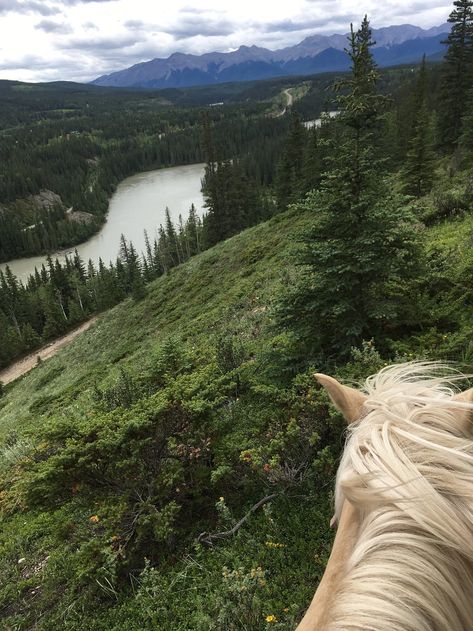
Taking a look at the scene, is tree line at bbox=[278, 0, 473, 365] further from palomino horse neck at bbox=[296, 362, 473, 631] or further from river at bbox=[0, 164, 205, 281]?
river at bbox=[0, 164, 205, 281]

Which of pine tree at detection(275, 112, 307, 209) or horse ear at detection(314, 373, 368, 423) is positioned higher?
horse ear at detection(314, 373, 368, 423)

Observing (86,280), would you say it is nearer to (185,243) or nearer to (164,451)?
(185,243)

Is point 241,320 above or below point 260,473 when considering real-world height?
below

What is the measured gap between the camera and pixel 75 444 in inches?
205

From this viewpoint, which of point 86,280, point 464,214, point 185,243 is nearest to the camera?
point 464,214

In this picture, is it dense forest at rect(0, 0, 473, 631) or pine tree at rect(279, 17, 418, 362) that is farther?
pine tree at rect(279, 17, 418, 362)

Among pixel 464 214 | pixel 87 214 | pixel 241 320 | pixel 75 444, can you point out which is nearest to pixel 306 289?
pixel 75 444

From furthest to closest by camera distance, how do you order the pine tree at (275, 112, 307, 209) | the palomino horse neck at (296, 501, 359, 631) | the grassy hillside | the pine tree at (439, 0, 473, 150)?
the pine tree at (275, 112, 307, 209)
the pine tree at (439, 0, 473, 150)
the grassy hillside
the palomino horse neck at (296, 501, 359, 631)

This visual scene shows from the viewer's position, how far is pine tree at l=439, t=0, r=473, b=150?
119 feet

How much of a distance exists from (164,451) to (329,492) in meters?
2.16

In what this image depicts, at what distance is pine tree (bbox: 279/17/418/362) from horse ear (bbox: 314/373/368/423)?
4390 mm

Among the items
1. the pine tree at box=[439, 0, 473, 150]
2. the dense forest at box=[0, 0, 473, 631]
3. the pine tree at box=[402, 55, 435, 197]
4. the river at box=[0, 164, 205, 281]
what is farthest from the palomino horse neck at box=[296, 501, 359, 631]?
the river at box=[0, 164, 205, 281]

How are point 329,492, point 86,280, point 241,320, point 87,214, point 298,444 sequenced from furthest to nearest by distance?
1. point 87,214
2. point 86,280
3. point 241,320
4. point 298,444
5. point 329,492

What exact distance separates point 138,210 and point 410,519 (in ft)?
416
